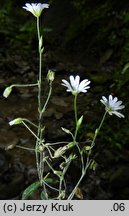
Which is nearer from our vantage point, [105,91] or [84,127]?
[84,127]

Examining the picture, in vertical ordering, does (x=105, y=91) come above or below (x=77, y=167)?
above

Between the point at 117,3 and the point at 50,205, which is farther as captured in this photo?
the point at 117,3

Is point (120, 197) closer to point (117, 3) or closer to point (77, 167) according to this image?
point (77, 167)

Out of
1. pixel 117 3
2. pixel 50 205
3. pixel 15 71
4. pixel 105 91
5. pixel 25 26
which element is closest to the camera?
pixel 50 205

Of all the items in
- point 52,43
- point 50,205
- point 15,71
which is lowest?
point 50,205

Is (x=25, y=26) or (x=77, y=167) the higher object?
(x=25, y=26)

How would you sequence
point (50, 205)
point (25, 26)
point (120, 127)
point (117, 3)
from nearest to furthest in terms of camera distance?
point (50, 205) → point (120, 127) → point (117, 3) → point (25, 26)

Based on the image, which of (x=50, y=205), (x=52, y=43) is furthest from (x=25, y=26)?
(x=50, y=205)

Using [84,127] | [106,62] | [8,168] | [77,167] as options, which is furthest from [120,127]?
[106,62]

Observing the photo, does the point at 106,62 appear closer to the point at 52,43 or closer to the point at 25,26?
the point at 52,43
